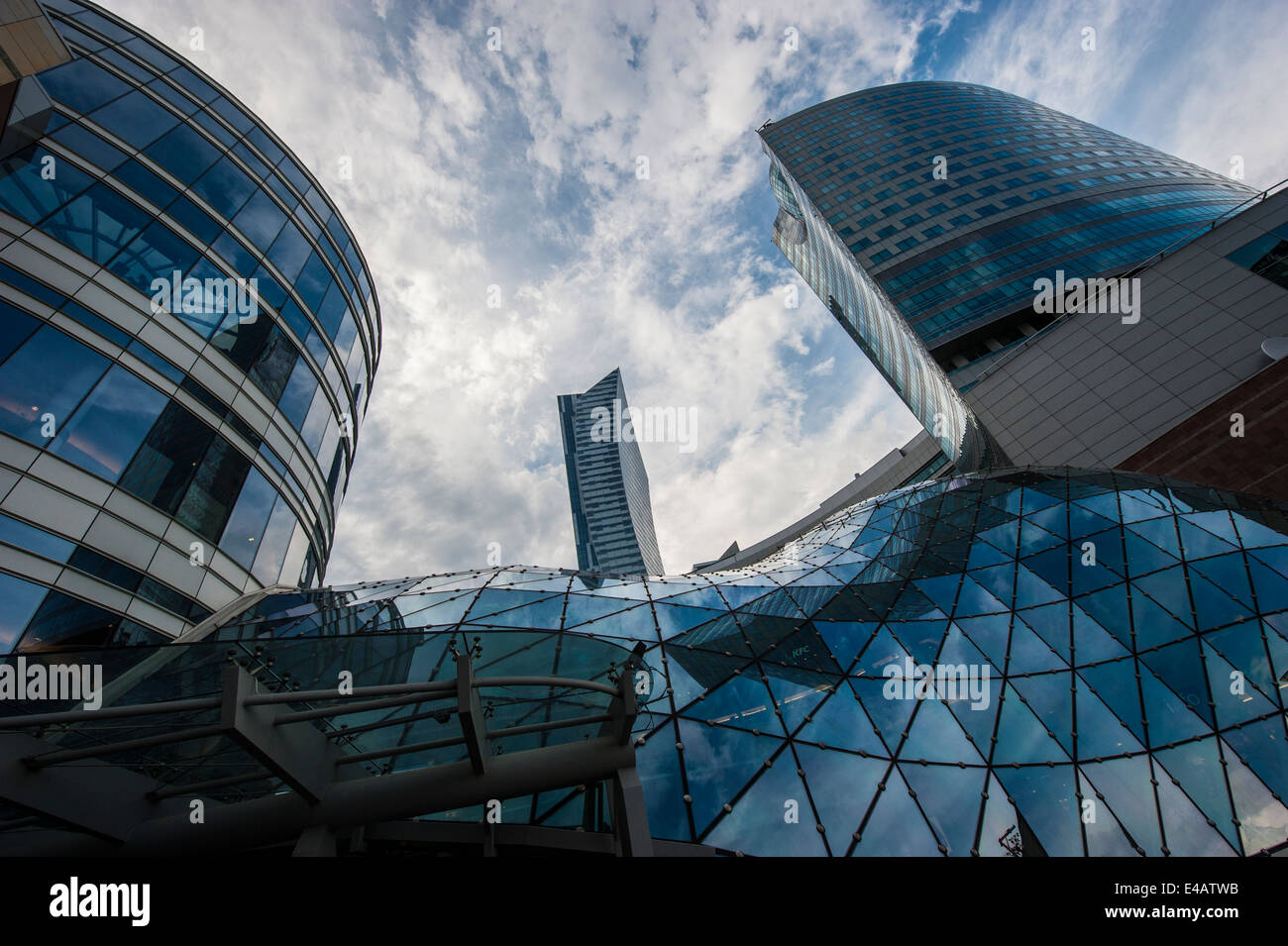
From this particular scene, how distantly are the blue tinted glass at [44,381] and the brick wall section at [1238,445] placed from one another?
35.7 meters

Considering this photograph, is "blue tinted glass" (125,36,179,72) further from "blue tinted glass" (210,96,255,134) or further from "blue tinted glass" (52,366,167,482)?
"blue tinted glass" (52,366,167,482)

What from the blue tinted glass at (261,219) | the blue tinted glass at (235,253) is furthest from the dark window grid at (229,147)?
the blue tinted glass at (235,253)

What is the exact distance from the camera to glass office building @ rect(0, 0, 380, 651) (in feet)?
36.6

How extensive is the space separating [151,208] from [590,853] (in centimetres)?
1874

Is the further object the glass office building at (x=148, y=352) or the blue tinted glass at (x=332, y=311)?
the blue tinted glass at (x=332, y=311)

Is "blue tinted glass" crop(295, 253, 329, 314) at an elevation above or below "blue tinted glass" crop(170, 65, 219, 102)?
below

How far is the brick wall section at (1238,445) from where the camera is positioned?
20.3 meters

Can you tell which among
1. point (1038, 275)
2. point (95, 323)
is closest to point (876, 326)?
point (1038, 275)

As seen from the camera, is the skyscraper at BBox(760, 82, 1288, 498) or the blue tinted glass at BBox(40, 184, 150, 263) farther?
the skyscraper at BBox(760, 82, 1288, 498)

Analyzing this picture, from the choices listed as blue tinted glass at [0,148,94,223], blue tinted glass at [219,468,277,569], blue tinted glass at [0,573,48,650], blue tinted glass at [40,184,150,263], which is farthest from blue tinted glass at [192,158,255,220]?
blue tinted glass at [0,573,48,650]

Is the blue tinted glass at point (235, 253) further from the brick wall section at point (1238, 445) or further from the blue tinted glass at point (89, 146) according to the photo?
the brick wall section at point (1238, 445)

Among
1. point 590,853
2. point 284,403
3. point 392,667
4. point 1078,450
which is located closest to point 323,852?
point 392,667

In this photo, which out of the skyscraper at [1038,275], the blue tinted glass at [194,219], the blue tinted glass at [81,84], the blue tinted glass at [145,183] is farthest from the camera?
the skyscraper at [1038,275]

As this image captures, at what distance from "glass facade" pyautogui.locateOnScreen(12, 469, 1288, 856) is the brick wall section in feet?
16.7
